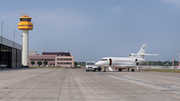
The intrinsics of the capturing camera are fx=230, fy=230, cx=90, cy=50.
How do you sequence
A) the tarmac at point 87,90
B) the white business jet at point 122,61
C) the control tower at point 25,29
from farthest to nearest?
the control tower at point 25,29 → the white business jet at point 122,61 → the tarmac at point 87,90

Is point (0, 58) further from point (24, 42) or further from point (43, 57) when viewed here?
point (43, 57)

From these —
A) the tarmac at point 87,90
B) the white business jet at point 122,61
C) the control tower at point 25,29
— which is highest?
the control tower at point 25,29

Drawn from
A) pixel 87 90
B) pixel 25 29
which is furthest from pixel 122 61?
pixel 25 29

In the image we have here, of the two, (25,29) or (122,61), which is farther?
(25,29)

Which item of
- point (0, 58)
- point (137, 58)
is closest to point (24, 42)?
point (0, 58)

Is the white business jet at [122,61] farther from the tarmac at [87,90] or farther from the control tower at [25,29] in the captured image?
the control tower at [25,29]

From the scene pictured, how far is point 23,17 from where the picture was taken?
126m

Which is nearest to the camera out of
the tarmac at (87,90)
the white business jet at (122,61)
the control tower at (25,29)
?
the tarmac at (87,90)

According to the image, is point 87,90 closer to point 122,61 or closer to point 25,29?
point 122,61

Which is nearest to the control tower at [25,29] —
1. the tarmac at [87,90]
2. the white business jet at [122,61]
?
the white business jet at [122,61]

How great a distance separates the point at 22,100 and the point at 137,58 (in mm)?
50867

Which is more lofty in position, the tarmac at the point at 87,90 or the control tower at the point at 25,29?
the control tower at the point at 25,29

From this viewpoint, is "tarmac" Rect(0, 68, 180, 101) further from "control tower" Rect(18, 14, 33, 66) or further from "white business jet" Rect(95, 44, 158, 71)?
"control tower" Rect(18, 14, 33, 66)

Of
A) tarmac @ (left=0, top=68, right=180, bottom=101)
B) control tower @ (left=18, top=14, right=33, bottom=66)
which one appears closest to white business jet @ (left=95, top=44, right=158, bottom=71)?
tarmac @ (left=0, top=68, right=180, bottom=101)
